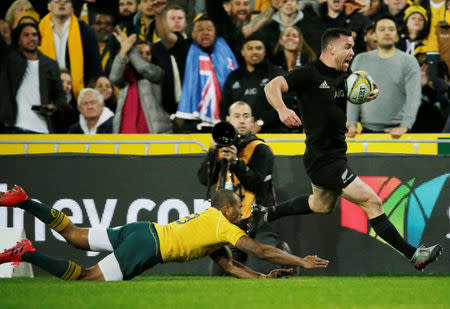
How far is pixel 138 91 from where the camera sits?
37.2 feet

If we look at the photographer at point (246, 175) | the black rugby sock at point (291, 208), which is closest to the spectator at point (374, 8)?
the photographer at point (246, 175)

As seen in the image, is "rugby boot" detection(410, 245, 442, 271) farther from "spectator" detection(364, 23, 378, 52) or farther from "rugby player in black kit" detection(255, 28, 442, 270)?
"spectator" detection(364, 23, 378, 52)

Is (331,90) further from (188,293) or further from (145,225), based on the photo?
(188,293)

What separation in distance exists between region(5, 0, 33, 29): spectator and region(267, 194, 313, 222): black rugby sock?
18.5 feet

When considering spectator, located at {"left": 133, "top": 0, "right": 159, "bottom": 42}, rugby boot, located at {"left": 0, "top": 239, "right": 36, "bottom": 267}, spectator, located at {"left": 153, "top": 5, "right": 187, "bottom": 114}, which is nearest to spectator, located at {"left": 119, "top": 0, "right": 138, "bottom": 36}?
spectator, located at {"left": 133, "top": 0, "right": 159, "bottom": 42}

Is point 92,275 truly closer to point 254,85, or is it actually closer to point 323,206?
point 323,206

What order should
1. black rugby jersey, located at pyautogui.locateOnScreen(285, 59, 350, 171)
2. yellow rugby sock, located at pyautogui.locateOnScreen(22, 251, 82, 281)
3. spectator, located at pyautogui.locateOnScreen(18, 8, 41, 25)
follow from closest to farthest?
1. yellow rugby sock, located at pyautogui.locateOnScreen(22, 251, 82, 281)
2. black rugby jersey, located at pyautogui.locateOnScreen(285, 59, 350, 171)
3. spectator, located at pyautogui.locateOnScreen(18, 8, 41, 25)

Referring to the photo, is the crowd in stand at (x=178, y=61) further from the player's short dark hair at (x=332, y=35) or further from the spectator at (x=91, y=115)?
the player's short dark hair at (x=332, y=35)

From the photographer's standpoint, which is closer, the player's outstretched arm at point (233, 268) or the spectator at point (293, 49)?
the player's outstretched arm at point (233, 268)

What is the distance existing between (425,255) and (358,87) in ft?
5.68

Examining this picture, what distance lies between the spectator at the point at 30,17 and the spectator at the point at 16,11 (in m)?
0.08

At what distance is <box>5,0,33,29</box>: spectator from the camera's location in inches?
476

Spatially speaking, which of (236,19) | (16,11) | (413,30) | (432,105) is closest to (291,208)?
(432,105)

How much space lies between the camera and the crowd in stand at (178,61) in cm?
1112
